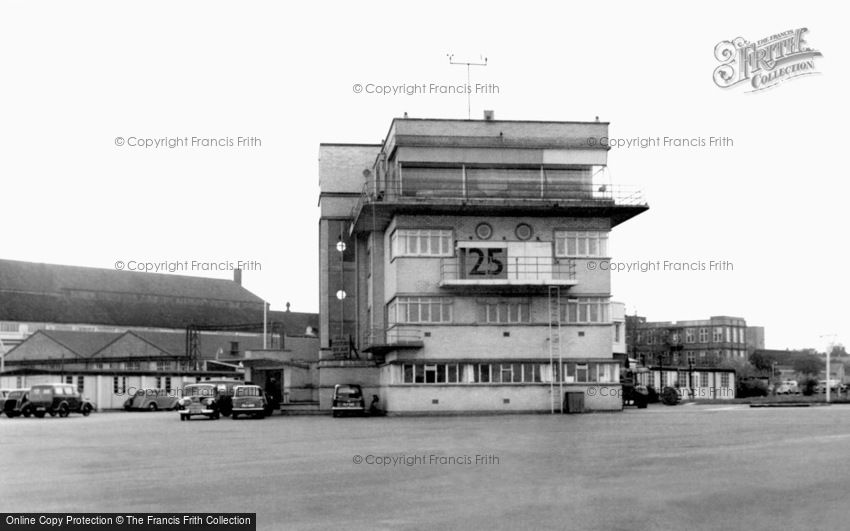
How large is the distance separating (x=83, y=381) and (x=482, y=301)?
108 ft

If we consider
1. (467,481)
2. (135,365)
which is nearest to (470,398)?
(467,481)

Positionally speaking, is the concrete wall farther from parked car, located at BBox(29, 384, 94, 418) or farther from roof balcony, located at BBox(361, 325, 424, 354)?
parked car, located at BBox(29, 384, 94, 418)

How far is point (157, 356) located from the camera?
284ft

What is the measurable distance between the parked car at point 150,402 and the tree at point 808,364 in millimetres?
102958

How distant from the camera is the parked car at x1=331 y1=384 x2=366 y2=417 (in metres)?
48.3

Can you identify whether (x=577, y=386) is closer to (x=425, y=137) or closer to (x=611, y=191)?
(x=611, y=191)

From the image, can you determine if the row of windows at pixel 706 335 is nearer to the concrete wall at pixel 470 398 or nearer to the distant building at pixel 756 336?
the distant building at pixel 756 336

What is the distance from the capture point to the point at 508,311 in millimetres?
48469

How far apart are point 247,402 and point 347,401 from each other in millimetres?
5135

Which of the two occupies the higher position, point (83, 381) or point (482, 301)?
point (482, 301)

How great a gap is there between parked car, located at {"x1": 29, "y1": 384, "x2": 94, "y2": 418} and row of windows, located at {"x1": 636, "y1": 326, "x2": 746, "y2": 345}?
91.7m

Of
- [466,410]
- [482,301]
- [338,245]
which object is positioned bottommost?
[466,410]

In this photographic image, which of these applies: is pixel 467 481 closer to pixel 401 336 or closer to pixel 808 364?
pixel 401 336

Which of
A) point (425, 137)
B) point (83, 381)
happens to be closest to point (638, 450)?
point (425, 137)
